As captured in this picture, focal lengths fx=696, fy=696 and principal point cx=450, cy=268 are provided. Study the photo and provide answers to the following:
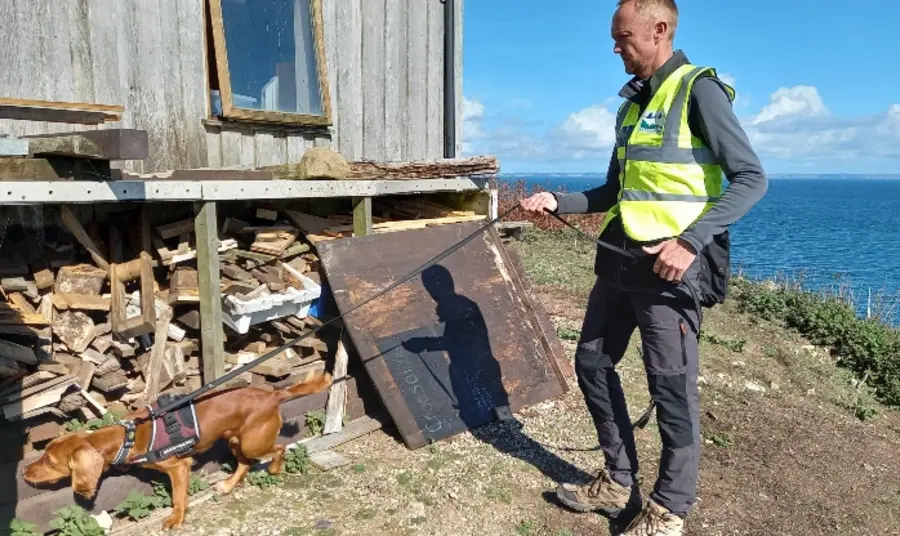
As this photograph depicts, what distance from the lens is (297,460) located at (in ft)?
14.2

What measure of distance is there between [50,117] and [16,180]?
1.50 feet

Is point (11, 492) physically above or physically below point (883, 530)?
above

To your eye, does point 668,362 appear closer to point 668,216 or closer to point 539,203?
point 668,216

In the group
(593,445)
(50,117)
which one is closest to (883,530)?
(593,445)

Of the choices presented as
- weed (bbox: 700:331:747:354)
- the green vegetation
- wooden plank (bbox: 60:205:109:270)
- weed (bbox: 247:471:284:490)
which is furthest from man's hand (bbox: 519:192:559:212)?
weed (bbox: 700:331:747:354)

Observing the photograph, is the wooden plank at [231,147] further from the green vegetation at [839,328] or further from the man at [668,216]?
the green vegetation at [839,328]

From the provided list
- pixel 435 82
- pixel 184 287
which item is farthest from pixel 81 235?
pixel 435 82

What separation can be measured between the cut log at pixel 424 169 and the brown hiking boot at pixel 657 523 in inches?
121

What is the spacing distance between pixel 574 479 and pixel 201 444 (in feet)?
7.32

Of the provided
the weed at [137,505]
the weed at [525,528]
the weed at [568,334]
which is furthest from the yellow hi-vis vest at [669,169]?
the weed at [568,334]

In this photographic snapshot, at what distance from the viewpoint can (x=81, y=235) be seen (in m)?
4.25

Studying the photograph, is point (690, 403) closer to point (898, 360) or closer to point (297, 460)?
point (297, 460)

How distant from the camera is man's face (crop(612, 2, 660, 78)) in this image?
3096mm

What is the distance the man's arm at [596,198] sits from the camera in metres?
3.72
